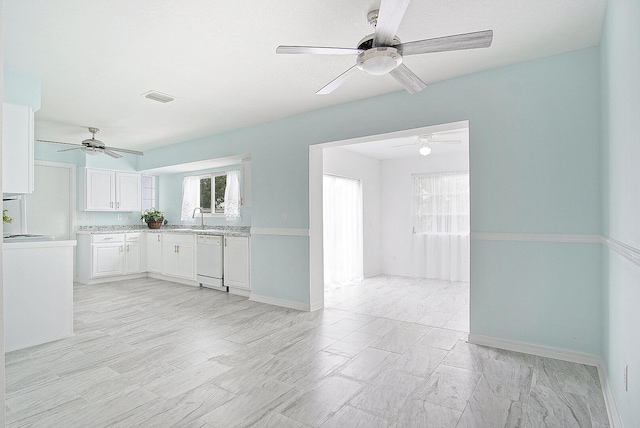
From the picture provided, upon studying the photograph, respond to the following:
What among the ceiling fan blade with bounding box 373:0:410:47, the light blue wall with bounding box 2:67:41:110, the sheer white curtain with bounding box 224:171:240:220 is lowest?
the sheer white curtain with bounding box 224:171:240:220

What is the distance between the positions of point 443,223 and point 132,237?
5873 mm

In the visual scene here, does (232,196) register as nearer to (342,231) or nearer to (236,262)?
(236,262)

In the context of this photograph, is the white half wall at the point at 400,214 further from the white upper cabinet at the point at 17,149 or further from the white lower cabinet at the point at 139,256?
A: the white upper cabinet at the point at 17,149

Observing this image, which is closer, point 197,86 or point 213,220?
point 197,86

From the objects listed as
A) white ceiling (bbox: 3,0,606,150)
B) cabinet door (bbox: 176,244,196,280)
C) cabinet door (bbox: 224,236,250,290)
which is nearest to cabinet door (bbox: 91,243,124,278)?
cabinet door (bbox: 176,244,196,280)

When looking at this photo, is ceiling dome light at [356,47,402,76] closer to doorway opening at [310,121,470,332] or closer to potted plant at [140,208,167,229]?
doorway opening at [310,121,470,332]

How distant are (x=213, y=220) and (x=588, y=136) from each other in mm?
5908

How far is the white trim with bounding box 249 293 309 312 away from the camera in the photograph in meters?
4.55

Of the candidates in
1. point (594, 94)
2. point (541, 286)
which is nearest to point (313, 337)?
point (541, 286)

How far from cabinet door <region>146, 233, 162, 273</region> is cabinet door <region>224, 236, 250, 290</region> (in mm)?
1863

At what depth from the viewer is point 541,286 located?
3.01 m

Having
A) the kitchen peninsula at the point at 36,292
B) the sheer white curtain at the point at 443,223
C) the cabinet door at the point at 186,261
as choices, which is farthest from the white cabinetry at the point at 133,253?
the sheer white curtain at the point at 443,223

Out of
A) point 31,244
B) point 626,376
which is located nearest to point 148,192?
point 31,244

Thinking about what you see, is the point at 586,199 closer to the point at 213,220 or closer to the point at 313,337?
the point at 313,337
